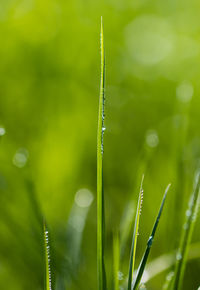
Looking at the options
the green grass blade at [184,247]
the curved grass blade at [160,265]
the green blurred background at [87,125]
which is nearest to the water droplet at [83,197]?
the green blurred background at [87,125]

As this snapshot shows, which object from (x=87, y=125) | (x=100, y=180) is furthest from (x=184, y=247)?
(x=87, y=125)

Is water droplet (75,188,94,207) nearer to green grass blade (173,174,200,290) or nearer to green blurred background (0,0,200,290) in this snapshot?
green blurred background (0,0,200,290)

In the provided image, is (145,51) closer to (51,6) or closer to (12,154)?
(51,6)

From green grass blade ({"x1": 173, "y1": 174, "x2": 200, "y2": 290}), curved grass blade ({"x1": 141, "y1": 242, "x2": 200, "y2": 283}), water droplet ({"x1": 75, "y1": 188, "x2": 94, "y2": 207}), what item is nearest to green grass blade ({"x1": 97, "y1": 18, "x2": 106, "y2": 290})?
green grass blade ({"x1": 173, "y1": 174, "x2": 200, "y2": 290})

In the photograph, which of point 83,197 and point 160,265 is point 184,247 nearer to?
point 160,265

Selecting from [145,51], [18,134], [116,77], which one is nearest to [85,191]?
[18,134]

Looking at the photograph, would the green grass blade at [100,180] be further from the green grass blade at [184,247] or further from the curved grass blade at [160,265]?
the curved grass blade at [160,265]

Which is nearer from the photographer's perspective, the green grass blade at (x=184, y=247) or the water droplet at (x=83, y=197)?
the green grass blade at (x=184, y=247)
